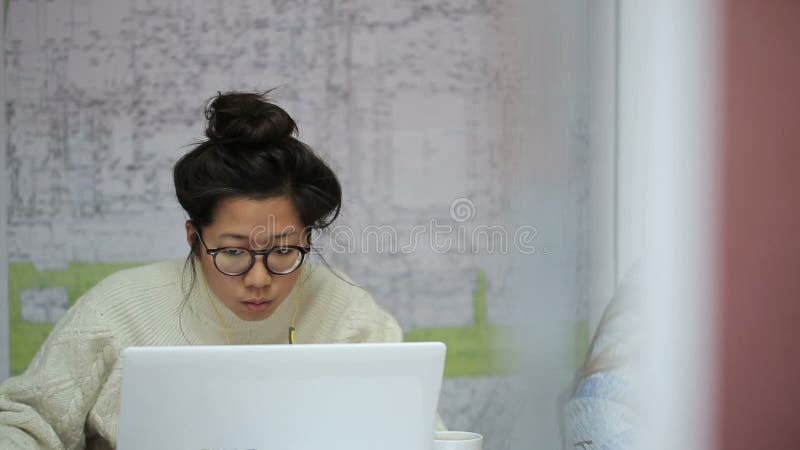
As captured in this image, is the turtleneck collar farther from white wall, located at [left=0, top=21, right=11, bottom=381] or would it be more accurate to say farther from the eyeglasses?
white wall, located at [left=0, top=21, right=11, bottom=381]

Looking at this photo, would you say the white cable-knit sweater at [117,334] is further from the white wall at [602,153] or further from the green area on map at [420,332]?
the green area on map at [420,332]

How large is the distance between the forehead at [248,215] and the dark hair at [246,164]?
1 centimetres

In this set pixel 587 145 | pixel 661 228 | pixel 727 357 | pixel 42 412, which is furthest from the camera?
pixel 587 145

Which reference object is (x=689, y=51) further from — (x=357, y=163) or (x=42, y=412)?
(x=357, y=163)

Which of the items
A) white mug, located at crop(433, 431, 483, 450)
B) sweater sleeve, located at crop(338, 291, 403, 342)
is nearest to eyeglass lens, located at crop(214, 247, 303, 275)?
sweater sleeve, located at crop(338, 291, 403, 342)

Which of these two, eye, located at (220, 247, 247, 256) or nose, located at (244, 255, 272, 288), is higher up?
eye, located at (220, 247, 247, 256)

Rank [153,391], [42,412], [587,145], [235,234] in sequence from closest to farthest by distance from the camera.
Answer: [153,391] → [42,412] → [235,234] → [587,145]

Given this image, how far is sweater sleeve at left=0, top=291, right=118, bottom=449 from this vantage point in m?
1.60

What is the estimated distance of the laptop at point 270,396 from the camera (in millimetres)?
1133

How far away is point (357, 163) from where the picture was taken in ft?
9.82

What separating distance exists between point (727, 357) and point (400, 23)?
78.5 inches

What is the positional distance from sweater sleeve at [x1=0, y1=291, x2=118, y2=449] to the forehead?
0.30m

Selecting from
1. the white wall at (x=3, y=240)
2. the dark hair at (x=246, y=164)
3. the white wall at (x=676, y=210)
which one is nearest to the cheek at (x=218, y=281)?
the dark hair at (x=246, y=164)

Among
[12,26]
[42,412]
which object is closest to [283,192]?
[42,412]
